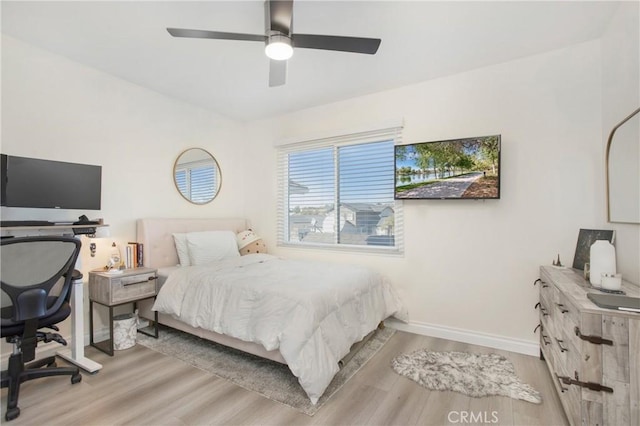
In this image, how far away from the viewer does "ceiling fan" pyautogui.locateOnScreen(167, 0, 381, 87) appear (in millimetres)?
1843

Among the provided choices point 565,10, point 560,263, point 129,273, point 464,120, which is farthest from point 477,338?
point 129,273

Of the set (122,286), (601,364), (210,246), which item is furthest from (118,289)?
(601,364)

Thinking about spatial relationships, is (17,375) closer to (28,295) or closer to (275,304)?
(28,295)

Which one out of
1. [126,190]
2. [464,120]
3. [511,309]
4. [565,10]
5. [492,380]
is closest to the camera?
[565,10]

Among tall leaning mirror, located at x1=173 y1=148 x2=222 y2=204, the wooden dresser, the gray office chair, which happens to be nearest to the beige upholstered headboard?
tall leaning mirror, located at x1=173 y1=148 x2=222 y2=204

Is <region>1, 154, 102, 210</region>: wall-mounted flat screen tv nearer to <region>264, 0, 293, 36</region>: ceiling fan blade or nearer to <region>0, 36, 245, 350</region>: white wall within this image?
<region>0, 36, 245, 350</region>: white wall

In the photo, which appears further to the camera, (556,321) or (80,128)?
(80,128)

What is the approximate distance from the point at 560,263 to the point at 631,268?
676 millimetres

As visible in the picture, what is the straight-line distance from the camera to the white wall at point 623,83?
188 centimetres

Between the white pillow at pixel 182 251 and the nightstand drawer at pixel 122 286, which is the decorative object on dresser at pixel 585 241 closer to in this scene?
the white pillow at pixel 182 251

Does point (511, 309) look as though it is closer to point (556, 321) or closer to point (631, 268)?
point (556, 321)

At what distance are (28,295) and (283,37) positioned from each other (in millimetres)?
2257

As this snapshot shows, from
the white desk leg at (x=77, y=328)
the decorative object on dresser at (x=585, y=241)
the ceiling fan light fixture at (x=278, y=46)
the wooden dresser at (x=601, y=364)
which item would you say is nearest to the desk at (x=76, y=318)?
the white desk leg at (x=77, y=328)

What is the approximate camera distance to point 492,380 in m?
2.29
